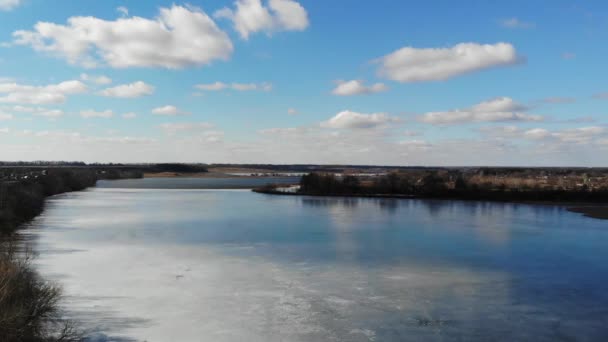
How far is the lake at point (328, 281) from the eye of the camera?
5879 millimetres

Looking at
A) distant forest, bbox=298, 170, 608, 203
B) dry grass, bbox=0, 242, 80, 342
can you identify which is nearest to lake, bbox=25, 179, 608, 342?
dry grass, bbox=0, 242, 80, 342

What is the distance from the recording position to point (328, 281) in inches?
326

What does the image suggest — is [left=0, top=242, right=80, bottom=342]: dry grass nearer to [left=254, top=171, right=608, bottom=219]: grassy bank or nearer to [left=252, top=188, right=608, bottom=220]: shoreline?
[left=252, top=188, right=608, bottom=220]: shoreline

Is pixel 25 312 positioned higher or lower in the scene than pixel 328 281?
higher

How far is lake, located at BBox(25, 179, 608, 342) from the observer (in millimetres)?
5879

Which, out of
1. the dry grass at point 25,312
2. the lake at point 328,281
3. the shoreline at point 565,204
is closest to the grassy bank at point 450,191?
the shoreline at point 565,204

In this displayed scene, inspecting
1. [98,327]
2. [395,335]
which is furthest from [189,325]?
[395,335]

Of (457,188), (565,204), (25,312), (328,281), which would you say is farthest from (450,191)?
(25,312)

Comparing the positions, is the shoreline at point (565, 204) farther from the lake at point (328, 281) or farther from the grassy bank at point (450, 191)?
the lake at point (328, 281)

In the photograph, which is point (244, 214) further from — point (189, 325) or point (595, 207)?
point (595, 207)

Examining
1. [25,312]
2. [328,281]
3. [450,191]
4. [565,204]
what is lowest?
[328,281]

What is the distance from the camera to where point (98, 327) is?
584 cm

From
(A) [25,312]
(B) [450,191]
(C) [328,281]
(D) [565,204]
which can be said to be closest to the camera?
(A) [25,312]

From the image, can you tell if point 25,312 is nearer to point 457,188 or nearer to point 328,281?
point 328,281
